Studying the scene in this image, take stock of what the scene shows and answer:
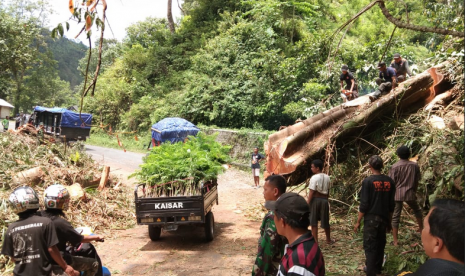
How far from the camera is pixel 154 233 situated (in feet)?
29.2

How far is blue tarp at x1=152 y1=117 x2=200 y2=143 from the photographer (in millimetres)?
18359

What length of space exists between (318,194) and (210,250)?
8.88 ft

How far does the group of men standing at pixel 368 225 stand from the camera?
203cm

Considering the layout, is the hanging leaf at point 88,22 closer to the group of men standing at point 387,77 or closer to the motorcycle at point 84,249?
the motorcycle at point 84,249

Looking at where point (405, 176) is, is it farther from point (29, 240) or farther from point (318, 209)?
point (29, 240)

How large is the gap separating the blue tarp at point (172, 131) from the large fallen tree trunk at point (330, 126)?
1073cm

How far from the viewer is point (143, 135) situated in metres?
29.6

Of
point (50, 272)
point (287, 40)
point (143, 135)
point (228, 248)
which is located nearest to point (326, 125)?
point (228, 248)

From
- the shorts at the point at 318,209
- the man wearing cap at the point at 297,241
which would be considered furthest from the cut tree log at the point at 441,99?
the man wearing cap at the point at 297,241

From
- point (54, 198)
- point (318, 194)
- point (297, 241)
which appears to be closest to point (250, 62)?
point (318, 194)

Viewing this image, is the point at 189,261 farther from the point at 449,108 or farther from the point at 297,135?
the point at 449,108

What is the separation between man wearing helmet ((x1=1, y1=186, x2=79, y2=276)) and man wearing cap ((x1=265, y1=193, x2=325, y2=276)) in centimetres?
215

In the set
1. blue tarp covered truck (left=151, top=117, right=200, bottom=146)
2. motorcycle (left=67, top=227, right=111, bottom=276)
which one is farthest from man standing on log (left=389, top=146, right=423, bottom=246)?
blue tarp covered truck (left=151, top=117, right=200, bottom=146)

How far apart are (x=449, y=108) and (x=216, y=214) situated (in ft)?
21.8
